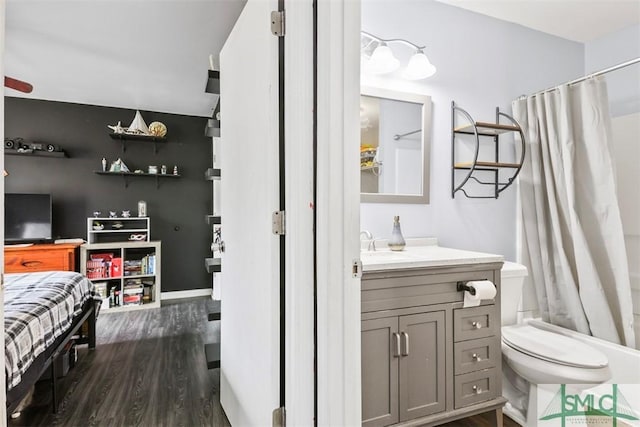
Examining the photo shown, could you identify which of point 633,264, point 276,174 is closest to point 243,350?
point 276,174

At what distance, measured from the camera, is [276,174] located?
1.26m

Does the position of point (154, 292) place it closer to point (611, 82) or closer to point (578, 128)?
point (578, 128)

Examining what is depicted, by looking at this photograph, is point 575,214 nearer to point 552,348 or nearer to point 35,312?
point 552,348

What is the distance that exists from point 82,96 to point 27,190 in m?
1.19

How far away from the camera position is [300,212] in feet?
3.93

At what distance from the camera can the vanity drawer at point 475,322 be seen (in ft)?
5.28

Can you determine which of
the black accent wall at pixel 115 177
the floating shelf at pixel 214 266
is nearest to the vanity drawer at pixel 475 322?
the floating shelf at pixel 214 266

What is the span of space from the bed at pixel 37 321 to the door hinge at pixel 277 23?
1.56 metres

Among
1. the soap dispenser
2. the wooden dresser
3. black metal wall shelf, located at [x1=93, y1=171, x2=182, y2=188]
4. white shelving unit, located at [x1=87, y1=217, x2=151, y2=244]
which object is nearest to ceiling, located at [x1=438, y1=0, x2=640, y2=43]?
the soap dispenser

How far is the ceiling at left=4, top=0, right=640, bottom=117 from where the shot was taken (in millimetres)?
2230

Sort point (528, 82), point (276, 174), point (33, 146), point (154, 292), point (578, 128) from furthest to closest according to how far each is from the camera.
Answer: point (154, 292) < point (33, 146) < point (528, 82) < point (578, 128) < point (276, 174)

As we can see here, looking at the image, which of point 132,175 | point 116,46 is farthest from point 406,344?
point 132,175

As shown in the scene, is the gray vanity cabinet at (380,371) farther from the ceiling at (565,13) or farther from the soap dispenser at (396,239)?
the ceiling at (565,13)

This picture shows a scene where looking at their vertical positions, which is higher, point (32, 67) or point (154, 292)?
point (32, 67)
